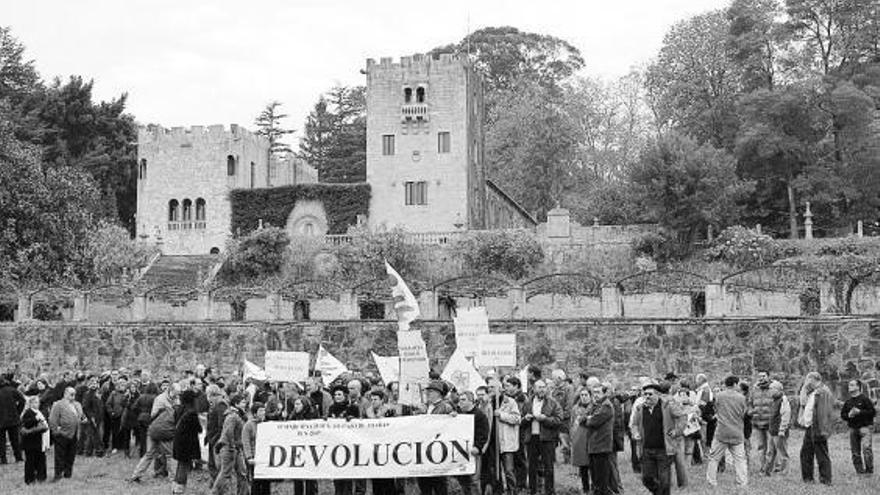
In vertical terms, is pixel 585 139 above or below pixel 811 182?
above

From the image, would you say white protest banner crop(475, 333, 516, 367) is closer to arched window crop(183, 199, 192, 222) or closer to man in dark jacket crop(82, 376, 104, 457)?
man in dark jacket crop(82, 376, 104, 457)

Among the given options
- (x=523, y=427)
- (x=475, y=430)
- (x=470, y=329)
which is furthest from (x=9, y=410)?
(x=523, y=427)

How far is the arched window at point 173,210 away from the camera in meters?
63.4

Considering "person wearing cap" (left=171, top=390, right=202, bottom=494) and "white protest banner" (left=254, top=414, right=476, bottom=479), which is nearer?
"white protest banner" (left=254, top=414, right=476, bottom=479)

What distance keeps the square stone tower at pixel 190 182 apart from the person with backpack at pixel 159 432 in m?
44.4

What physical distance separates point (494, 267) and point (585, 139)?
2266 cm

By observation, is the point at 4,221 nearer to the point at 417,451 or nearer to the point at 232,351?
the point at 232,351

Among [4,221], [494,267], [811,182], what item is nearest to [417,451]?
[4,221]

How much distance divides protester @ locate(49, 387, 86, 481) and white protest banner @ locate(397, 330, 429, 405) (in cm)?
523

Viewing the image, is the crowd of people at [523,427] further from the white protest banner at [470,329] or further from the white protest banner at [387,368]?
the white protest banner at [387,368]

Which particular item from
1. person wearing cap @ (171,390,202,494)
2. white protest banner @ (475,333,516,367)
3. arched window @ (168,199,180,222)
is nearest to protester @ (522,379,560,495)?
white protest banner @ (475,333,516,367)

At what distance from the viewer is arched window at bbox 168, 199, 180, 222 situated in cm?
6338

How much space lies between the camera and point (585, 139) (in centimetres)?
7169

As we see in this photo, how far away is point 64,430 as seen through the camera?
17.9 meters
